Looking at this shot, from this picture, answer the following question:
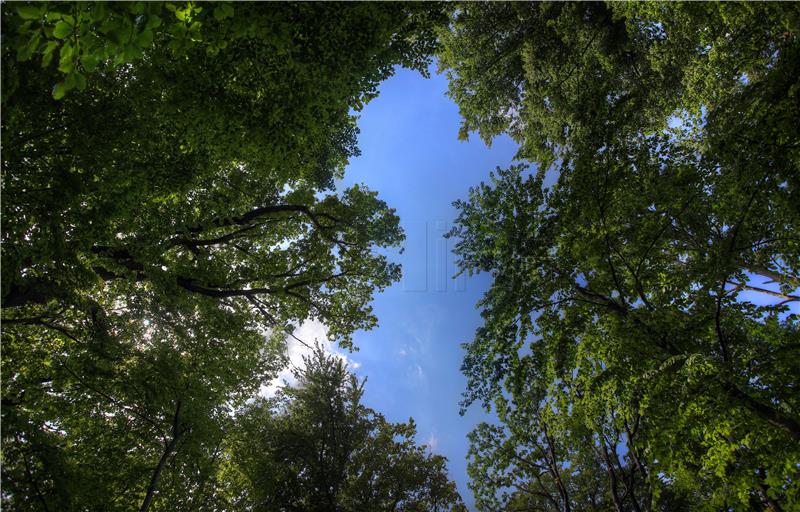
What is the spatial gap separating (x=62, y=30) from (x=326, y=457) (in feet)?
61.7

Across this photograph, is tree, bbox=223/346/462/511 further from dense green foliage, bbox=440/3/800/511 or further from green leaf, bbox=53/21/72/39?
green leaf, bbox=53/21/72/39

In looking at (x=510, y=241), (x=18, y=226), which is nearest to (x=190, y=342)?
(x=18, y=226)

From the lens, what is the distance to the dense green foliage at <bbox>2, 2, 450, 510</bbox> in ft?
18.1

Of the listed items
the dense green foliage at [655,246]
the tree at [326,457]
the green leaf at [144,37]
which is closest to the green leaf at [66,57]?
the green leaf at [144,37]

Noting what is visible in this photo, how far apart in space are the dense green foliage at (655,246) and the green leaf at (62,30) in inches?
326

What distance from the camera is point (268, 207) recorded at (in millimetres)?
11992

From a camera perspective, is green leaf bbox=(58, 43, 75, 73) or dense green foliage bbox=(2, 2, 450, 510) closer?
green leaf bbox=(58, 43, 75, 73)

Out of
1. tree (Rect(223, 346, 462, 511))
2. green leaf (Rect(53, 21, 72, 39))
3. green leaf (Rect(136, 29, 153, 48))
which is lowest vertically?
green leaf (Rect(53, 21, 72, 39))

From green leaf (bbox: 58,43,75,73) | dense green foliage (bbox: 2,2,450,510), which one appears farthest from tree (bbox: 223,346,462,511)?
green leaf (bbox: 58,43,75,73)

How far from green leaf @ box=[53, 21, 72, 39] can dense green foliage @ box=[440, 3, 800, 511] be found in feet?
27.1

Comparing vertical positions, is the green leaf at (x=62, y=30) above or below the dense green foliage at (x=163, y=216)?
below

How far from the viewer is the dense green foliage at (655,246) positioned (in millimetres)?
6027

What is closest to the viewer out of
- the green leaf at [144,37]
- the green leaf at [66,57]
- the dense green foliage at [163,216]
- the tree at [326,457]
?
the green leaf at [66,57]

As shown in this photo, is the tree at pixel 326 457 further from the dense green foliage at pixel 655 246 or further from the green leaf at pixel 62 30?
the green leaf at pixel 62 30
